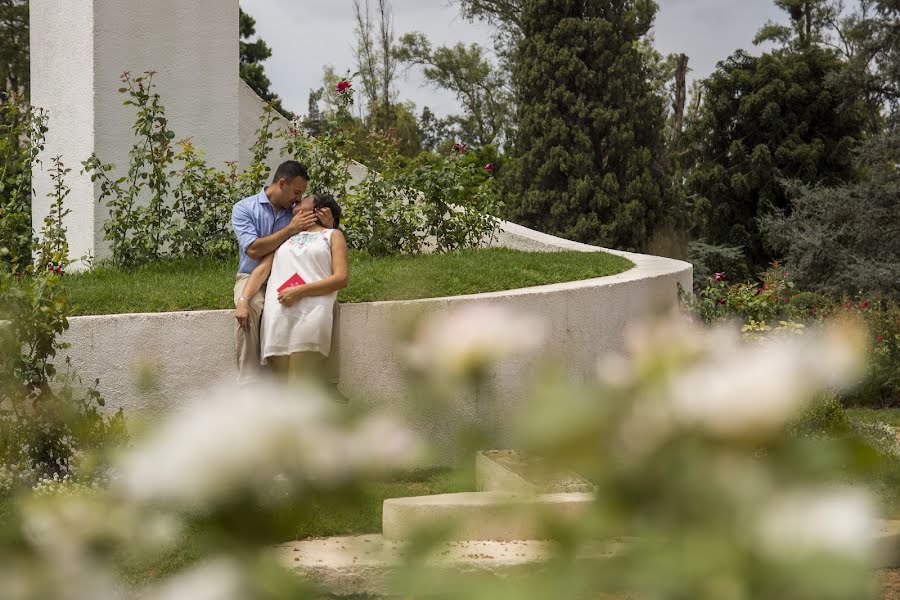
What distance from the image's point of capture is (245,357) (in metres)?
5.35

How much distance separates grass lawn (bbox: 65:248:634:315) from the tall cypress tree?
10.3 meters

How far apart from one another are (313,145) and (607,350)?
A: 9.70ft

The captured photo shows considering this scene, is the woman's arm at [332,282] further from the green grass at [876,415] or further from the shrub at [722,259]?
the shrub at [722,259]

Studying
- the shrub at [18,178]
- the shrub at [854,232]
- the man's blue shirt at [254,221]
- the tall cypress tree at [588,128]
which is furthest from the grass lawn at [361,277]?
the shrub at [854,232]

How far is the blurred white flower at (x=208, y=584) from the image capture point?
607 mm

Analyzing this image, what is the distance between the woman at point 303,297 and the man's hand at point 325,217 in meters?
0.13

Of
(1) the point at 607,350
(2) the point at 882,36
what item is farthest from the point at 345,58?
(1) the point at 607,350

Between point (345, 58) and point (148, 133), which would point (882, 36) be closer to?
point (345, 58)

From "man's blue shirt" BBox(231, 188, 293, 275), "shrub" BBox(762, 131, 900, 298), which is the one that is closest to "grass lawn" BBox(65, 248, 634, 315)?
"man's blue shirt" BBox(231, 188, 293, 275)

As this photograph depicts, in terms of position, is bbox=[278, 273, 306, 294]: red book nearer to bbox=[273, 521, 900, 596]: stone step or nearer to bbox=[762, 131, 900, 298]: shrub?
bbox=[273, 521, 900, 596]: stone step

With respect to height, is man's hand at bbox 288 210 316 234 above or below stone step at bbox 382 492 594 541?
above

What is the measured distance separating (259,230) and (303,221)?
1.62ft

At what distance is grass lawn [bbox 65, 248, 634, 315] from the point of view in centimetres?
570

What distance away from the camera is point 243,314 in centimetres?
534
